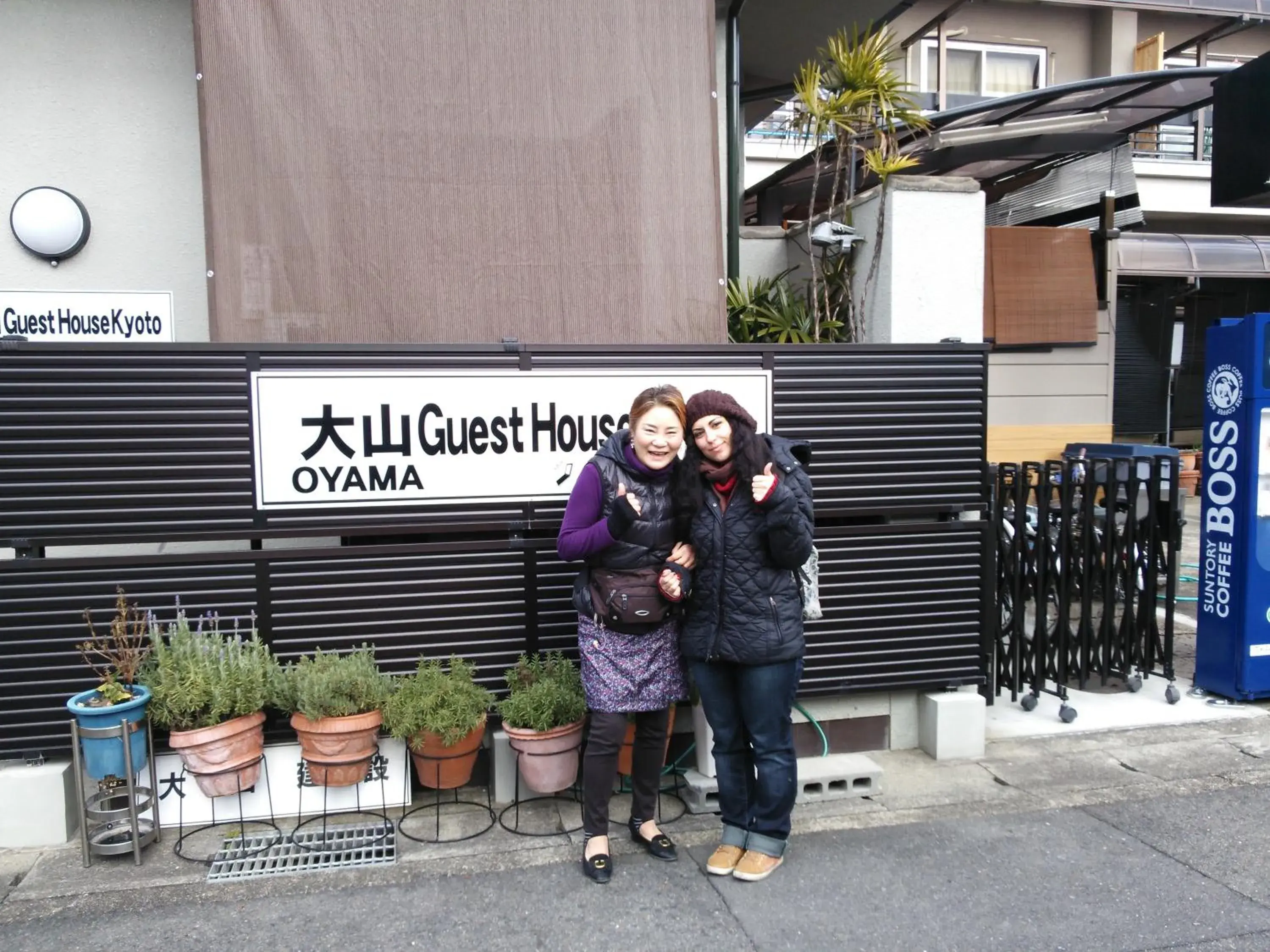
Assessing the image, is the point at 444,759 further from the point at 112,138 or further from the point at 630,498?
the point at 112,138

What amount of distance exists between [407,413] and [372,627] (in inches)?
38.8

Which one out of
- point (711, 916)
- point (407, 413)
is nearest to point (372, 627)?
point (407, 413)

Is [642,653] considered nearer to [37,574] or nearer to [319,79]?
[37,574]

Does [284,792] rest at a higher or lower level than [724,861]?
higher

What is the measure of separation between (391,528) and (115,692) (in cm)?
126

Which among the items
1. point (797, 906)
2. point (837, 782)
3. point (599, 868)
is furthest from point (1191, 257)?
point (599, 868)

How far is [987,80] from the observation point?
563 inches

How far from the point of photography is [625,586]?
3.58 metres

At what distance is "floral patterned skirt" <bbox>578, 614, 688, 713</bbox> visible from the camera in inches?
143

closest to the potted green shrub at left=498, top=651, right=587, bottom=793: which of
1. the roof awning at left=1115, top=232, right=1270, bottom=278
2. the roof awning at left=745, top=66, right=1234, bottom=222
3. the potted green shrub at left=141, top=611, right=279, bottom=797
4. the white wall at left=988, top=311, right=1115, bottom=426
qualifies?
the potted green shrub at left=141, top=611, right=279, bottom=797

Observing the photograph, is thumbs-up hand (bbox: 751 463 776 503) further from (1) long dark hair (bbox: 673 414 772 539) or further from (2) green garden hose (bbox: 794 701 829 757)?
(2) green garden hose (bbox: 794 701 829 757)

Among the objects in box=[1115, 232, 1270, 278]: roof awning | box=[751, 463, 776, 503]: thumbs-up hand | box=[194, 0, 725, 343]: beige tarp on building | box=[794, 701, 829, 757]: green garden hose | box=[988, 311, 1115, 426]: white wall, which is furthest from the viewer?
box=[1115, 232, 1270, 278]: roof awning

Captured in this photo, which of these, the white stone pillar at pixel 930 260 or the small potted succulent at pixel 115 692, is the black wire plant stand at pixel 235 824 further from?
the white stone pillar at pixel 930 260

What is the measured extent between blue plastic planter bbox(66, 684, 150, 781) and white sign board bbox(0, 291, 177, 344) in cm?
196
